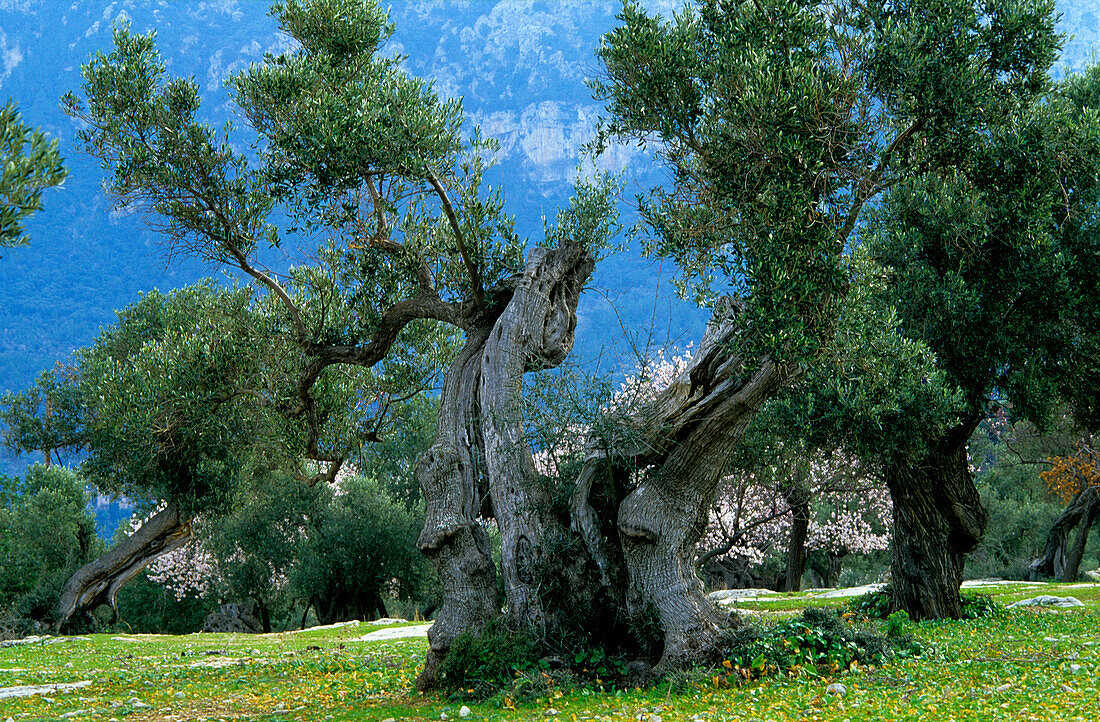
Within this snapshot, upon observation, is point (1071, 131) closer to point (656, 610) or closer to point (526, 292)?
point (526, 292)

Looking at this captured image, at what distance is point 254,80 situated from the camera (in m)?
14.7

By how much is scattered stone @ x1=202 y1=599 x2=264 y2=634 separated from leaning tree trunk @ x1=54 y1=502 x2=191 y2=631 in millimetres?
13755

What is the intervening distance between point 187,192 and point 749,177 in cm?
1070

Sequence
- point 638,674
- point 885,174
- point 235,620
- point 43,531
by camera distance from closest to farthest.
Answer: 1. point 638,674
2. point 885,174
3. point 43,531
4. point 235,620

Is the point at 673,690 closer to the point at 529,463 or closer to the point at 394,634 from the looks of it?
the point at 529,463

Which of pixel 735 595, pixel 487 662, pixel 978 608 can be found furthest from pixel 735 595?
pixel 487 662

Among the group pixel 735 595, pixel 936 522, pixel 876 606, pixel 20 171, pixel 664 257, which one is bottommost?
pixel 735 595

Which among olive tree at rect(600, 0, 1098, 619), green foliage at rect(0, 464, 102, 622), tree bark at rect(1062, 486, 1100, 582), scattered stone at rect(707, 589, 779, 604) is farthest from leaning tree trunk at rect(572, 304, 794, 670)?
green foliage at rect(0, 464, 102, 622)

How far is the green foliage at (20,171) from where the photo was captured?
25.9ft

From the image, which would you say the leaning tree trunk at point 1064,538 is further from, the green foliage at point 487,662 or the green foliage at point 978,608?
the green foliage at point 487,662

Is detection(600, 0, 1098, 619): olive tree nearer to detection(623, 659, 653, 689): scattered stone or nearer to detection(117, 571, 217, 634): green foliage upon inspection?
detection(623, 659, 653, 689): scattered stone

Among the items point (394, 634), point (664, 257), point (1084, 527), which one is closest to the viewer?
point (664, 257)

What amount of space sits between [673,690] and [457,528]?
13.4 feet

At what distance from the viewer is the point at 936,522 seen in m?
16.5
